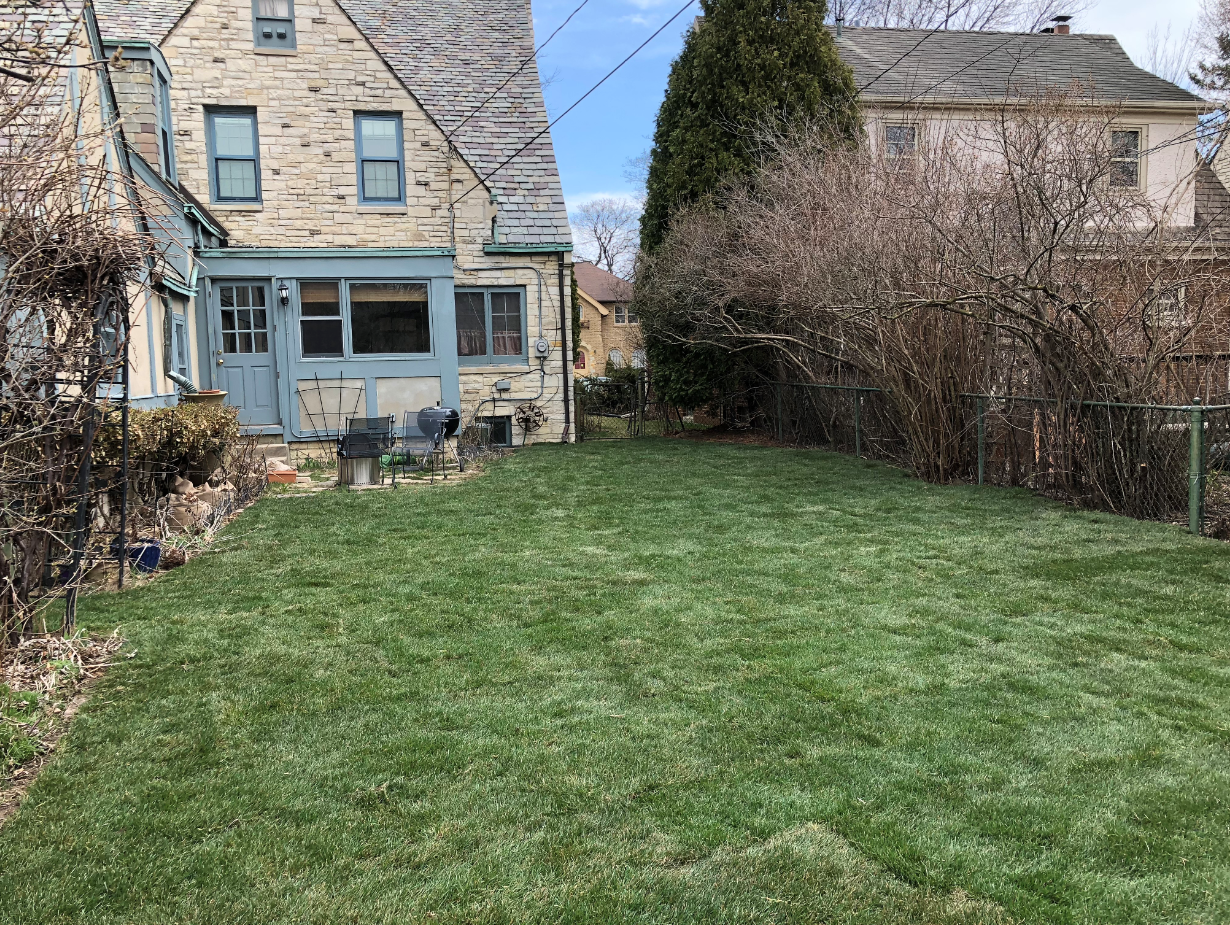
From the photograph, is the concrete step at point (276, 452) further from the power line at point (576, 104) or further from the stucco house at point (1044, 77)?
the stucco house at point (1044, 77)

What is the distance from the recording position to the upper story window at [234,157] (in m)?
14.2

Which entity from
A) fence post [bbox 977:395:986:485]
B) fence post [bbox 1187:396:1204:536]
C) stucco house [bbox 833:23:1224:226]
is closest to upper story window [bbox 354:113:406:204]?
fence post [bbox 977:395:986:485]

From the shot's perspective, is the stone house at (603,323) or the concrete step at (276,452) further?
the stone house at (603,323)

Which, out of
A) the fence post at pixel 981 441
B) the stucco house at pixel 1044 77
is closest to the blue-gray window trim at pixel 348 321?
the fence post at pixel 981 441

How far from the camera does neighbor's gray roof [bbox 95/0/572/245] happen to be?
15.9 metres

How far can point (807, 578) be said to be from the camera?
21.3ft

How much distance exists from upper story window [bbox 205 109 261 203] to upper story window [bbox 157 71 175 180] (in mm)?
1084

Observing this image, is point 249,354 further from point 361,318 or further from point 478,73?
point 478,73

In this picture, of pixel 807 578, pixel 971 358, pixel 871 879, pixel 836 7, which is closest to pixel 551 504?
pixel 807 578

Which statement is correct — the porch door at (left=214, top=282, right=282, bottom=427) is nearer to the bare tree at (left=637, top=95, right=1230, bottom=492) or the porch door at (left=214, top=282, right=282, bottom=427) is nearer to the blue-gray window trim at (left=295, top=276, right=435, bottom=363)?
the blue-gray window trim at (left=295, top=276, right=435, bottom=363)

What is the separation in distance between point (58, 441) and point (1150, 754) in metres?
5.58

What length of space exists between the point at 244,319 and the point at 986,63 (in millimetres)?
18355

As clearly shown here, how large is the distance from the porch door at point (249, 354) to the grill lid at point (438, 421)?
8.07ft

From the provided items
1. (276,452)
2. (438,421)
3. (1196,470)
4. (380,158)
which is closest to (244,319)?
(276,452)
